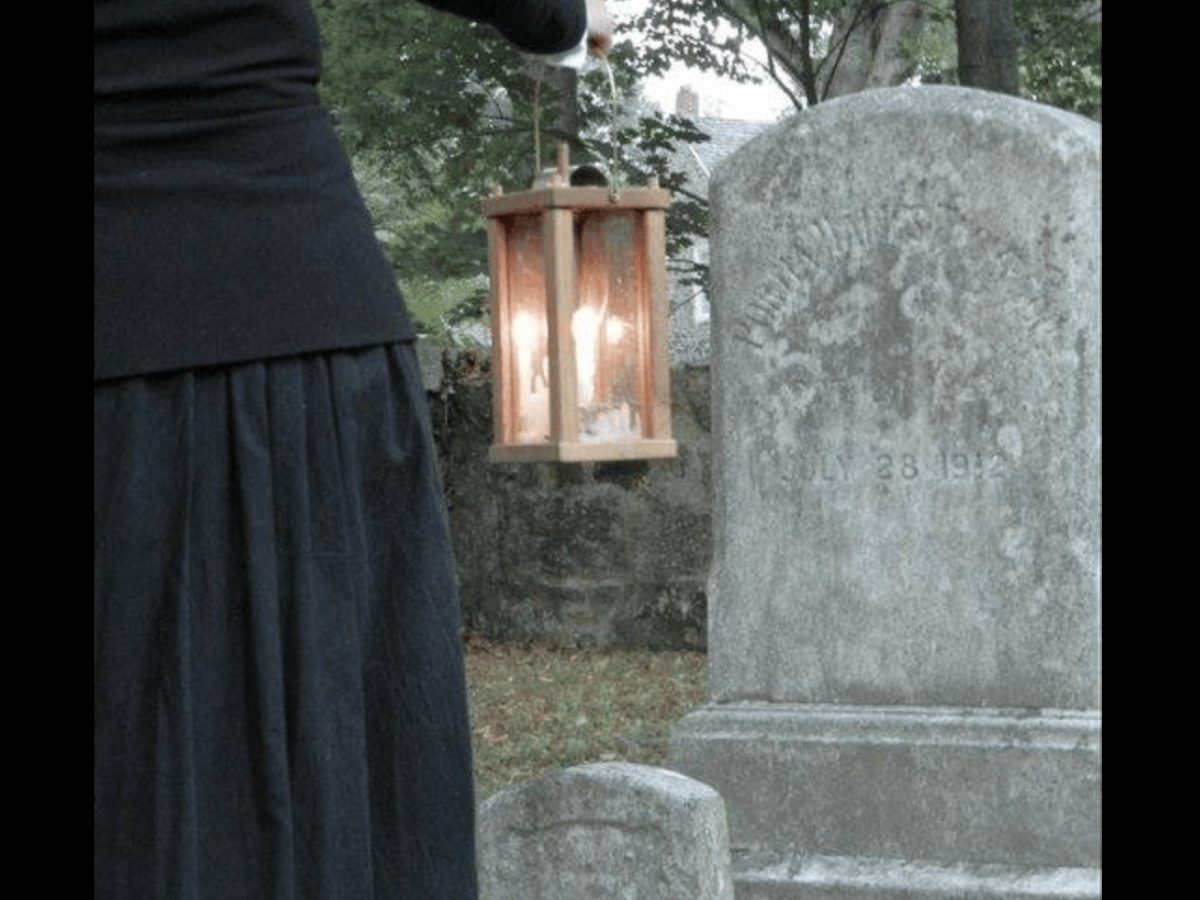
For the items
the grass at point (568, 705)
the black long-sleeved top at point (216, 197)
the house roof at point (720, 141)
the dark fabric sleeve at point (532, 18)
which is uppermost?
the house roof at point (720, 141)

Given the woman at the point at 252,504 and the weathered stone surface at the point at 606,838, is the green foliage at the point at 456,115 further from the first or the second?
the woman at the point at 252,504

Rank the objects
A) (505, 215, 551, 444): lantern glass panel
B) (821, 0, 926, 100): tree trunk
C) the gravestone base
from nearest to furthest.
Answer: the gravestone base
(505, 215, 551, 444): lantern glass panel
(821, 0, 926, 100): tree trunk

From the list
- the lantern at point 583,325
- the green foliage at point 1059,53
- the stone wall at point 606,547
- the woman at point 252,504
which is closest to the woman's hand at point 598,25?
the woman at point 252,504

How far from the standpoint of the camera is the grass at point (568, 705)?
8.77 meters

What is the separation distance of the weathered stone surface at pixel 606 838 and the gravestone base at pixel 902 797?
1.10 meters

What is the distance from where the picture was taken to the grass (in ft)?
28.8

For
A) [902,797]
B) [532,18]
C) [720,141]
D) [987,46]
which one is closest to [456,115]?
[987,46]

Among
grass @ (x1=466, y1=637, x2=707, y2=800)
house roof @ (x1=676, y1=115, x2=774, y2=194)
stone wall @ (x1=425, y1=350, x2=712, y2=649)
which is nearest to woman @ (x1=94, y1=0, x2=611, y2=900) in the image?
grass @ (x1=466, y1=637, x2=707, y2=800)

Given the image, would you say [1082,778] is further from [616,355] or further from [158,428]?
[158,428]

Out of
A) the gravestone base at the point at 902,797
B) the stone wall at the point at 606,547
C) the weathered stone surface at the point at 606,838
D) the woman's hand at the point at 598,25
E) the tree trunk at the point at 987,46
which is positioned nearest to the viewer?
the woman's hand at the point at 598,25

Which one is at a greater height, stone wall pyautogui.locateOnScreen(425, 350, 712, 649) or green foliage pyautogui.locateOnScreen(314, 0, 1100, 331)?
green foliage pyautogui.locateOnScreen(314, 0, 1100, 331)

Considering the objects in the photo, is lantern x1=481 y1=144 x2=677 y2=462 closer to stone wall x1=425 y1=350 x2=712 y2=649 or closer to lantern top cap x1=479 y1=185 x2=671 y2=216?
lantern top cap x1=479 y1=185 x2=671 y2=216

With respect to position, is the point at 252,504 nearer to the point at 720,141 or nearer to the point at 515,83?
the point at 515,83

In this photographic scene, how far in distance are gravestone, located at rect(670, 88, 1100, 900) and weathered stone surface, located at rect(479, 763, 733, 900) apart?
1106mm
